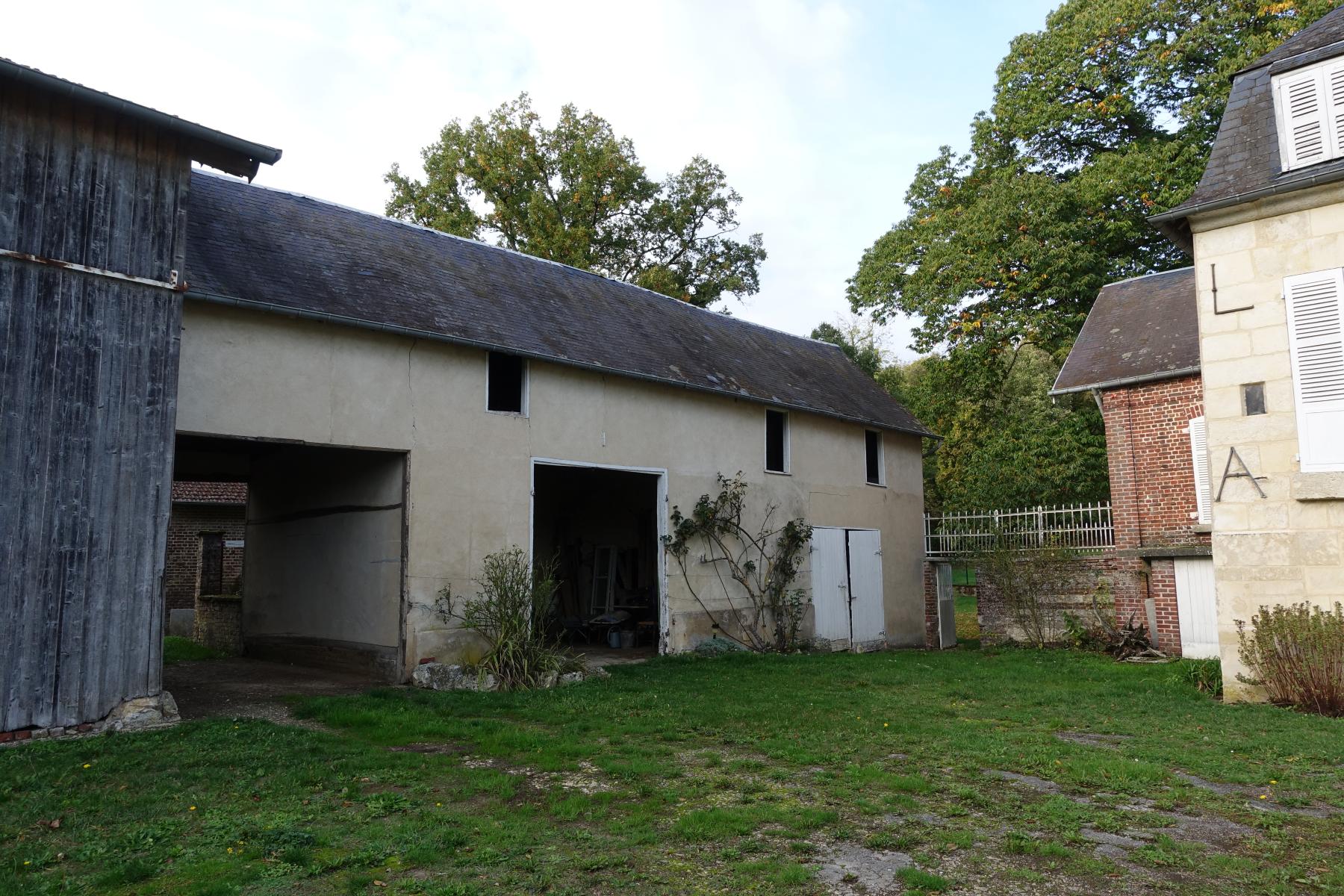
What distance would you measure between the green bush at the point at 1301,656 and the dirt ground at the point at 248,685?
9252 mm

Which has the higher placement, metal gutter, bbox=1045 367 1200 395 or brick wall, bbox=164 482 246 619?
metal gutter, bbox=1045 367 1200 395

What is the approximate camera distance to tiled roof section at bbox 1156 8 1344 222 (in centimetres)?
942

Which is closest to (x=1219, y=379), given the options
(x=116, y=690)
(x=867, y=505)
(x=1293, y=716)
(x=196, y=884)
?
(x=1293, y=716)

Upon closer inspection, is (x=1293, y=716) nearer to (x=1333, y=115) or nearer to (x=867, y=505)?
(x=1333, y=115)

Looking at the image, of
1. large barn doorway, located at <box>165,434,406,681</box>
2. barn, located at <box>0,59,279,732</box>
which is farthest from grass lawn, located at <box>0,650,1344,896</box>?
large barn doorway, located at <box>165,434,406,681</box>

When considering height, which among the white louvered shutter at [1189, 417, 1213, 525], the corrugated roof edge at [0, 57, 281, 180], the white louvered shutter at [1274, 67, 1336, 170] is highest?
the white louvered shutter at [1274, 67, 1336, 170]

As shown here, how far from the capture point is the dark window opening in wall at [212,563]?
55.0 feet

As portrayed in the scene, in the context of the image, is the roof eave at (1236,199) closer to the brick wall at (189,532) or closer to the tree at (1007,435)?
the tree at (1007,435)

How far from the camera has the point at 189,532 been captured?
62.7 feet

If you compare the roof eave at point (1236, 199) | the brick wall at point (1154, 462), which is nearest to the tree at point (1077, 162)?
the brick wall at point (1154, 462)

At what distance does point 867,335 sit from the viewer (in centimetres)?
3778

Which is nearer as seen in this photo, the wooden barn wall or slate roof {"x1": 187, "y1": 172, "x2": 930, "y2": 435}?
the wooden barn wall

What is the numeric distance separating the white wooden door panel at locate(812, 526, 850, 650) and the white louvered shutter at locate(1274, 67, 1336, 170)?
8.68 m

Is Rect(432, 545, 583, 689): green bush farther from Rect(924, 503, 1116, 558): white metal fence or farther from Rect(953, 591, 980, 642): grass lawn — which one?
Rect(953, 591, 980, 642): grass lawn
